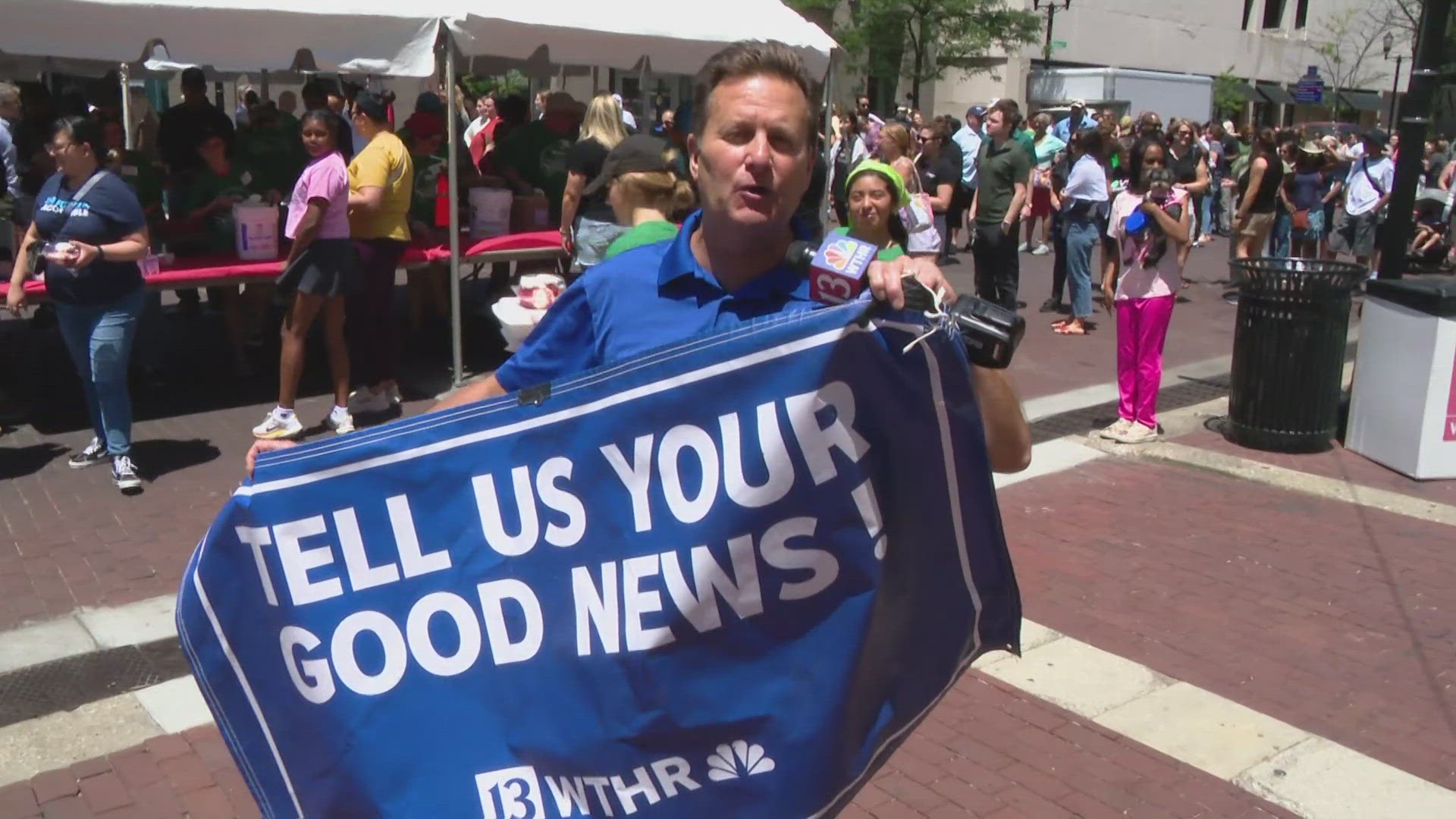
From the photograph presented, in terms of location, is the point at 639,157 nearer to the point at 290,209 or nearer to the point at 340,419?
the point at 290,209

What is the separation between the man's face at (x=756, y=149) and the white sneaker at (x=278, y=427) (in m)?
6.00

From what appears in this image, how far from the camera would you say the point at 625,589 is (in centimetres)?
209

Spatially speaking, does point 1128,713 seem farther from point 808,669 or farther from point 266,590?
point 266,590

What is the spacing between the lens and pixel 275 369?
964cm

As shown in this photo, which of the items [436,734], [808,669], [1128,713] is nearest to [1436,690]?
[1128,713]

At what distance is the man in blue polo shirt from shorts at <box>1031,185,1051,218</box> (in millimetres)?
15334

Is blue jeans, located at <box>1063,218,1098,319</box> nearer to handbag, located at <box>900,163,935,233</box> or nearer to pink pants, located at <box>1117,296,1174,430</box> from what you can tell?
pink pants, located at <box>1117,296,1174,430</box>

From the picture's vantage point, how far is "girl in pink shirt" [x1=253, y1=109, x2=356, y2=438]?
726cm

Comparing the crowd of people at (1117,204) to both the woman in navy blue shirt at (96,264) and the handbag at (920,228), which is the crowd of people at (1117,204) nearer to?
the handbag at (920,228)

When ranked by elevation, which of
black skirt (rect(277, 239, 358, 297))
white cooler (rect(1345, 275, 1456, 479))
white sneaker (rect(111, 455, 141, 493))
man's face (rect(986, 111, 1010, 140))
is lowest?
white sneaker (rect(111, 455, 141, 493))

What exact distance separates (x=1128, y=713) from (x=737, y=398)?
2971mm

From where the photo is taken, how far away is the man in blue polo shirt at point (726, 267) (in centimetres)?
212

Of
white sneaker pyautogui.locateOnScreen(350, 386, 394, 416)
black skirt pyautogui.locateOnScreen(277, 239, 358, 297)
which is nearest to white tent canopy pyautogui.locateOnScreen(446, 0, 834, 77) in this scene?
black skirt pyautogui.locateOnScreen(277, 239, 358, 297)

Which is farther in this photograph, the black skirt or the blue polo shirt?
the black skirt
